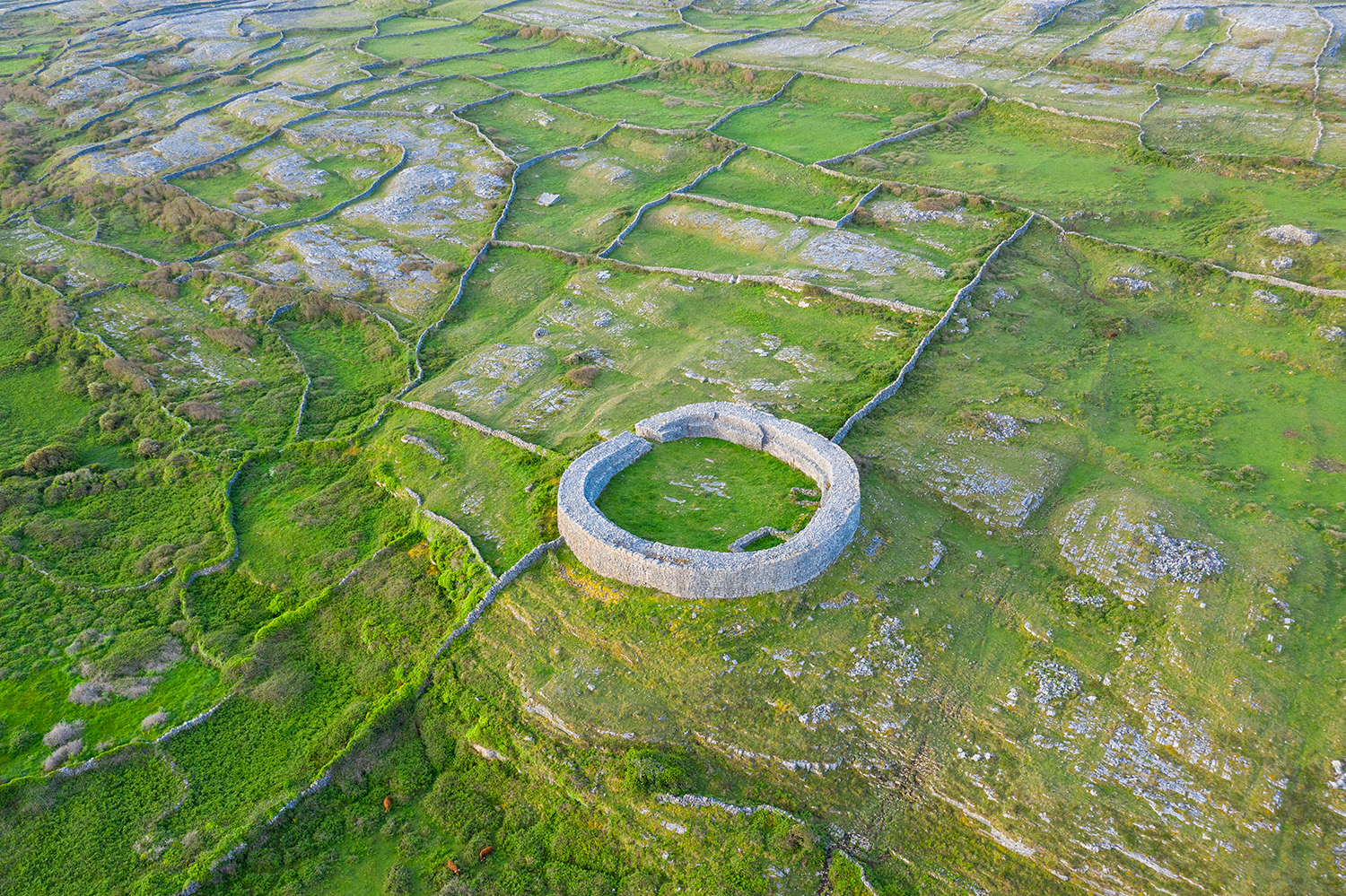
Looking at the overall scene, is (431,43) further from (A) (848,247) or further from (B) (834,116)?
(A) (848,247)

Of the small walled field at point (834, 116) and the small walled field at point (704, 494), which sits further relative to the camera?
the small walled field at point (834, 116)

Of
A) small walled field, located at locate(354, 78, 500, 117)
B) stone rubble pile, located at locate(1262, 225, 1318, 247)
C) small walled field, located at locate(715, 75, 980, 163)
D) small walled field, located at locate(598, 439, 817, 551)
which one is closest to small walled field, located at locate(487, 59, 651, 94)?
small walled field, located at locate(354, 78, 500, 117)

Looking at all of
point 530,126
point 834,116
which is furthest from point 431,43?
point 834,116

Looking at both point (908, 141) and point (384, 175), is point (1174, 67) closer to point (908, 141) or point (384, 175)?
point (908, 141)

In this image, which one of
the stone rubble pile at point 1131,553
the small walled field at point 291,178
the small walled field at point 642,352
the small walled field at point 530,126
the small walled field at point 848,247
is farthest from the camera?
the small walled field at point 530,126

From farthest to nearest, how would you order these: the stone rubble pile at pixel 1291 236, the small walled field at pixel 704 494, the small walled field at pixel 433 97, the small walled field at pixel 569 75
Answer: the small walled field at pixel 569 75 → the small walled field at pixel 433 97 → the stone rubble pile at pixel 1291 236 → the small walled field at pixel 704 494

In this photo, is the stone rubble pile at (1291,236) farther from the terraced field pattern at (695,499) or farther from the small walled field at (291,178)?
the small walled field at (291,178)

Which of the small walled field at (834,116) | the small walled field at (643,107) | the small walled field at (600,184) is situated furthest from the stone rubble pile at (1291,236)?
the small walled field at (643,107)

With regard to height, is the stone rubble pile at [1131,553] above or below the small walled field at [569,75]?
below

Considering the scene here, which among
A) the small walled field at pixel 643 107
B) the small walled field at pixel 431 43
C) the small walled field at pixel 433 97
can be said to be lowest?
the small walled field at pixel 643 107
